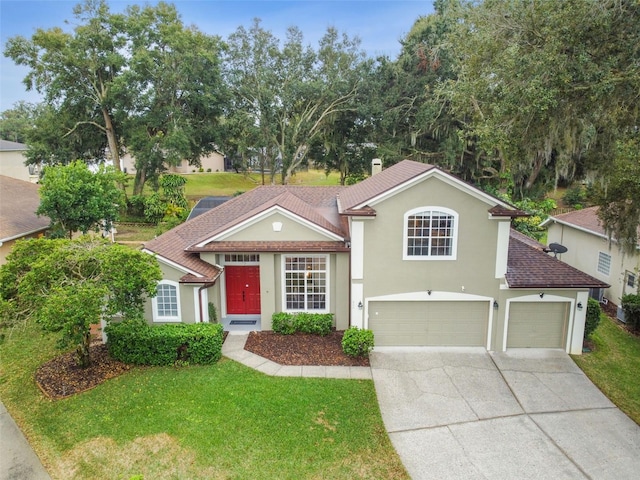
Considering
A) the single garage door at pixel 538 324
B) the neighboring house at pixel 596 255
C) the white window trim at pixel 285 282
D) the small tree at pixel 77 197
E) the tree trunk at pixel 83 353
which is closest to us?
the tree trunk at pixel 83 353

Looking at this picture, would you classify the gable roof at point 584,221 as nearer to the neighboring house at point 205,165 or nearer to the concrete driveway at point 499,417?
the concrete driveway at point 499,417

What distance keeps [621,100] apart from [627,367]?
26.3ft

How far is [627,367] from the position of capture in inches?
525

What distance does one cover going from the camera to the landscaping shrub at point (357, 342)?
13367mm

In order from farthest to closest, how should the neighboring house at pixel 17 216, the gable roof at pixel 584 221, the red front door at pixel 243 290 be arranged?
the gable roof at pixel 584 221 → the neighboring house at pixel 17 216 → the red front door at pixel 243 290

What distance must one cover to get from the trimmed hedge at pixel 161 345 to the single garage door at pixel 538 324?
30.5 ft

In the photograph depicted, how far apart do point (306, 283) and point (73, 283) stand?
23.4 feet

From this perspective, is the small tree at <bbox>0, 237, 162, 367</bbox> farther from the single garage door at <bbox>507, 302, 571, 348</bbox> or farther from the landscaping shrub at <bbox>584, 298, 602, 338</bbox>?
the landscaping shrub at <bbox>584, 298, 602, 338</bbox>

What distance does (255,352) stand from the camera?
45.4 feet

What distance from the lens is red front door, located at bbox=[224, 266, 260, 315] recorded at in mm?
15930

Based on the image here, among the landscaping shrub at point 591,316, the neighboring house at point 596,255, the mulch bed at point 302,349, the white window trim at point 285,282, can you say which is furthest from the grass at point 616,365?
the white window trim at point 285,282

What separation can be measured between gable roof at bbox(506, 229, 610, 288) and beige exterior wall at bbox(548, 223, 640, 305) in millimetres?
3521

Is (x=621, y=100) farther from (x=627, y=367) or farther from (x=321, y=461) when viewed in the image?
(x=321, y=461)

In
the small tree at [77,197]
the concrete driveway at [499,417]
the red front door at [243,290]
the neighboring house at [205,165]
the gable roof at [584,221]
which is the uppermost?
the neighboring house at [205,165]
